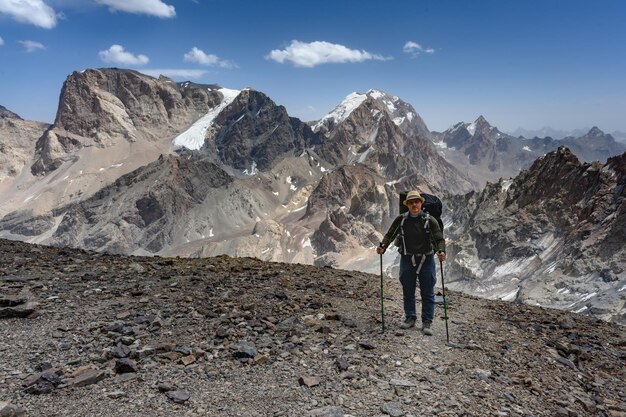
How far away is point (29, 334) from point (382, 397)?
6.06 metres

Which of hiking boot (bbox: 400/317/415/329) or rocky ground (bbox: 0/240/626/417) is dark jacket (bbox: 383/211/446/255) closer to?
hiking boot (bbox: 400/317/415/329)

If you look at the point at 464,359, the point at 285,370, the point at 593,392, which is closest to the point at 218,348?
the point at 285,370

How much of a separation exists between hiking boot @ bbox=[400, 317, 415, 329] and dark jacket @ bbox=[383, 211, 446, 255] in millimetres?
1418

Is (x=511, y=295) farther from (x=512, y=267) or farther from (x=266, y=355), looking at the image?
(x=266, y=355)

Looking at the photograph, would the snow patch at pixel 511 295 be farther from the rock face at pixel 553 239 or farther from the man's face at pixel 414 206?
the man's face at pixel 414 206

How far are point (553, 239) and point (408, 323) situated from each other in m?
131

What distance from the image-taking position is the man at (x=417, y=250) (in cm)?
939

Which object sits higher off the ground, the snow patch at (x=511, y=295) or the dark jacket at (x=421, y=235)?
the dark jacket at (x=421, y=235)

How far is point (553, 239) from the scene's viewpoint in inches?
4862

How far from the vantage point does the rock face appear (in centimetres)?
9419

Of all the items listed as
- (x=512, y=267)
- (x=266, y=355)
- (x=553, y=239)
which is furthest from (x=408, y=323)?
(x=553, y=239)

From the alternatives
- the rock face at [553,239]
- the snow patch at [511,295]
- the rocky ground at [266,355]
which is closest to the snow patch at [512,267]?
the rock face at [553,239]

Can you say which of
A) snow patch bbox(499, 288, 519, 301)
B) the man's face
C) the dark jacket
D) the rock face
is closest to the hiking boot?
the dark jacket

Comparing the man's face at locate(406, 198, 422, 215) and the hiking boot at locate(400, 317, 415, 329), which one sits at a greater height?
the man's face at locate(406, 198, 422, 215)
